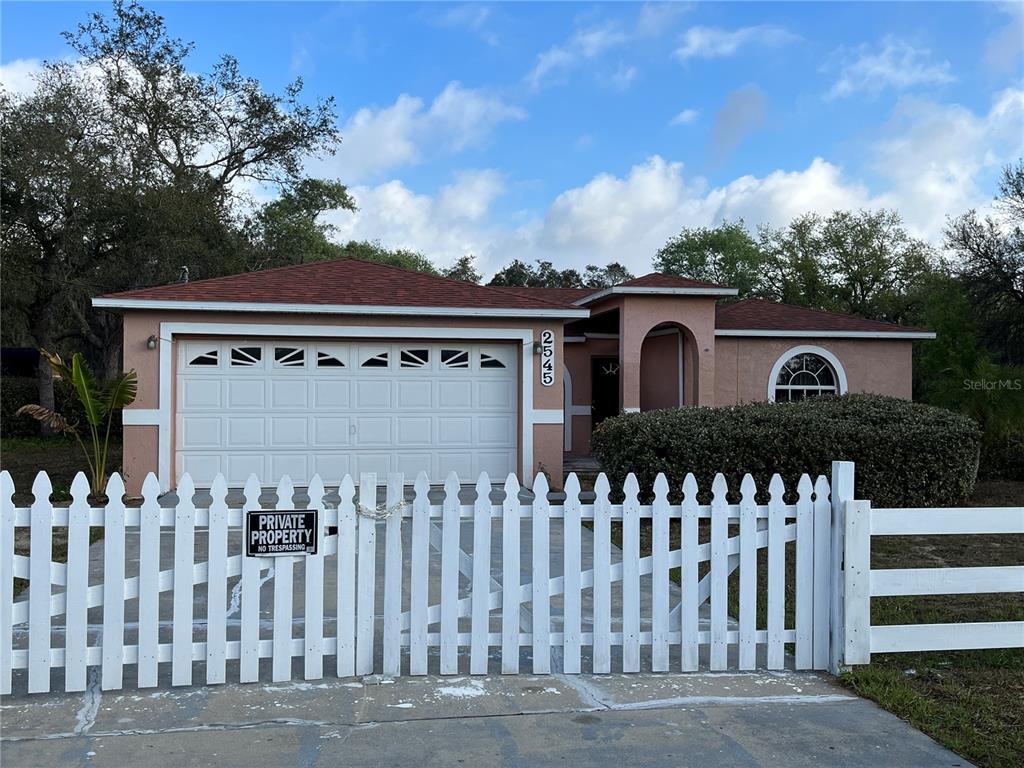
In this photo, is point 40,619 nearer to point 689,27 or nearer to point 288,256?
point 689,27

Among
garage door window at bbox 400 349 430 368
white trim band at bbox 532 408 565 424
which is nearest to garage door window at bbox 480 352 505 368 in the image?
garage door window at bbox 400 349 430 368

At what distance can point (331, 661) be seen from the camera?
521 centimetres

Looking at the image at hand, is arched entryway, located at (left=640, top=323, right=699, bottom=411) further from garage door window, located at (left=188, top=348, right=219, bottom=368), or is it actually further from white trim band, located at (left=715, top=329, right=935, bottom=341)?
garage door window, located at (left=188, top=348, right=219, bottom=368)

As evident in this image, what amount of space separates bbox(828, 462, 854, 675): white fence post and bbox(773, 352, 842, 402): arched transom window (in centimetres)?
1287

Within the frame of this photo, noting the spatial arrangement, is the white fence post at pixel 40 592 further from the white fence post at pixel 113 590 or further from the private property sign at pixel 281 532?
the private property sign at pixel 281 532

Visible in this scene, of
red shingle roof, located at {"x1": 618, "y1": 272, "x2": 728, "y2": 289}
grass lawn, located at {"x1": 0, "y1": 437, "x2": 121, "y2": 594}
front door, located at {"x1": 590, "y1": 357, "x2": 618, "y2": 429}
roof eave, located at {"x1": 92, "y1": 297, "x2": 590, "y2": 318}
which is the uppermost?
red shingle roof, located at {"x1": 618, "y1": 272, "x2": 728, "y2": 289}

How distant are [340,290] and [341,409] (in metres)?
1.87

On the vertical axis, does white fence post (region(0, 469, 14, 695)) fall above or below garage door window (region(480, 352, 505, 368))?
below

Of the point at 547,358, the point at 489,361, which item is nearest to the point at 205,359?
the point at 489,361

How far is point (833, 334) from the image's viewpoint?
1747 centimetres

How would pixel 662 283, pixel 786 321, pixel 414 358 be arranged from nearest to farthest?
pixel 414 358 < pixel 662 283 < pixel 786 321

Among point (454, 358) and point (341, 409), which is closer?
point (341, 409)

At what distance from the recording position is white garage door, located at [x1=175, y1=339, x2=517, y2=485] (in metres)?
13.3

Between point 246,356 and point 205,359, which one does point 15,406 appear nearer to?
point 205,359
